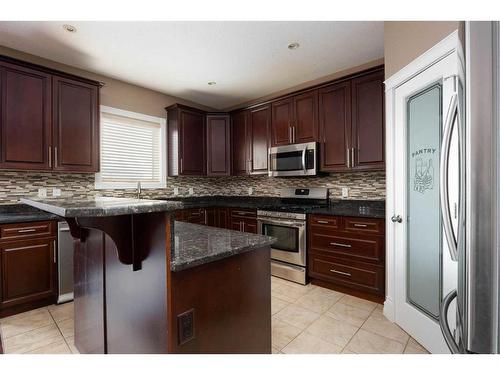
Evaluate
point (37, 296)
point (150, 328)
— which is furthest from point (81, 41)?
point (150, 328)

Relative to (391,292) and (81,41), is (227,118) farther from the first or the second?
(391,292)

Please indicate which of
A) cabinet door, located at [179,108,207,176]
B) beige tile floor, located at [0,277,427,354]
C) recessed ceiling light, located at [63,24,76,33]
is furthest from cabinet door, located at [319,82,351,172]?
recessed ceiling light, located at [63,24,76,33]

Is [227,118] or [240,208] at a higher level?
[227,118]

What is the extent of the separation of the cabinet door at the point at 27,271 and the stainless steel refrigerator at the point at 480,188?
10.3ft

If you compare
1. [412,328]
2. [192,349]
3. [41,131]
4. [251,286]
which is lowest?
[412,328]

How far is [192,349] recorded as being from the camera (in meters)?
1.08

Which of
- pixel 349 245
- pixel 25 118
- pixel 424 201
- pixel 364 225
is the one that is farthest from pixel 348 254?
pixel 25 118

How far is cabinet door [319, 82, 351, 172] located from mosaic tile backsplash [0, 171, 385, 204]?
35 cm

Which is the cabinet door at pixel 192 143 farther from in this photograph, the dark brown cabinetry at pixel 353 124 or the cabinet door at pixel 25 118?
the dark brown cabinetry at pixel 353 124

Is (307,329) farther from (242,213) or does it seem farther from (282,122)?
(282,122)

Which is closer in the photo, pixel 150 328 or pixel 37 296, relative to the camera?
pixel 150 328

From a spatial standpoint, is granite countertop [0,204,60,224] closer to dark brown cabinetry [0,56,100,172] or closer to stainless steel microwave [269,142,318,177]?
dark brown cabinetry [0,56,100,172]

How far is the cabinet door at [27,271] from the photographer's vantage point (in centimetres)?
228
